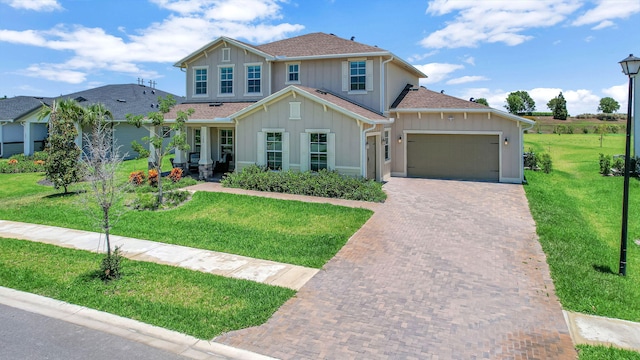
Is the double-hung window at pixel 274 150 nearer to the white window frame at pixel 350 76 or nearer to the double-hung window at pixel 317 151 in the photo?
the double-hung window at pixel 317 151

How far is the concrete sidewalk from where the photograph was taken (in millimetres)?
8539

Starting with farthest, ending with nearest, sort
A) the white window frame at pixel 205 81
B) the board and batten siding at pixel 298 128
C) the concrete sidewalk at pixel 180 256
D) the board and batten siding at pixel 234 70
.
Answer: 1. the white window frame at pixel 205 81
2. the board and batten siding at pixel 234 70
3. the board and batten siding at pixel 298 128
4. the concrete sidewalk at pixel 180 256

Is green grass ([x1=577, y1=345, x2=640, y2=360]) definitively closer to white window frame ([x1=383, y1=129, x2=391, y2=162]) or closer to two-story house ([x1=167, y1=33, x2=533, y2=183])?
two-story house ([x1=167, y1=33, x2=533, y2=183])

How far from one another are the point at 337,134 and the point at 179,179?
7.29 metres

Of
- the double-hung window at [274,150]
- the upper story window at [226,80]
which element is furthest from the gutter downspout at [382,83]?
the upper story window at [226,80]

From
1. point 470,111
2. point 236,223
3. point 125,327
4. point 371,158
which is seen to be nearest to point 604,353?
point 125,327

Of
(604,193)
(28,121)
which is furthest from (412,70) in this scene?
(28,121)

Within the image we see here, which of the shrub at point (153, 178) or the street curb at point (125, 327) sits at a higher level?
the shrub at point (153, 178)

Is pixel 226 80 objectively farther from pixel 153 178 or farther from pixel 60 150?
pixel 60 150

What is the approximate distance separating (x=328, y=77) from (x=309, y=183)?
7.00m

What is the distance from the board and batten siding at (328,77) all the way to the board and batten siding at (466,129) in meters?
1.62

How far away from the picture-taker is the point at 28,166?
82.3 ft

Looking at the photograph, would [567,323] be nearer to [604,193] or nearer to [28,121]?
[604,193]

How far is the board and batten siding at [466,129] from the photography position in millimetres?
19031
